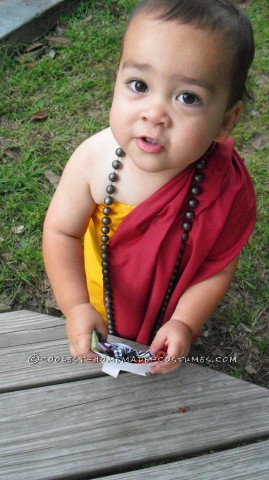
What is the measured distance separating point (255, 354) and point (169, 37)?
4.53ft

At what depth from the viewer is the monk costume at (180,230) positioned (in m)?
1.27

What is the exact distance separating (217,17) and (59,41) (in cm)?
212

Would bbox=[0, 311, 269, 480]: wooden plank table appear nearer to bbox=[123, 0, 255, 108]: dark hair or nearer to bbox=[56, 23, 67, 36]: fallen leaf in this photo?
bbox=[123, 0, 255, 108]: dark hair

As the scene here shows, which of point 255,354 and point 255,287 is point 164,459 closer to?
point 255,354

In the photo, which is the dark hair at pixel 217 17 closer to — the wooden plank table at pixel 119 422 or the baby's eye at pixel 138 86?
the baby's eye at pixel 138 86

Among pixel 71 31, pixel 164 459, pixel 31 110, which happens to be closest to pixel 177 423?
pixel 164 459

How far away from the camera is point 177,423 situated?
121 centimetres

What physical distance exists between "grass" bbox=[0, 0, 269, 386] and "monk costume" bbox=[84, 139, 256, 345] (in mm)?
682

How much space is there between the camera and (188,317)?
1.32m

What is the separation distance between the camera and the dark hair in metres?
0.98

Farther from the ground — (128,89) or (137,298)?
(128,89)

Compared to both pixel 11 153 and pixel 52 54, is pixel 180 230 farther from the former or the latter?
pixel 52 54

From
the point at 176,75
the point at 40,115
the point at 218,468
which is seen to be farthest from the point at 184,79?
the point at 40,115

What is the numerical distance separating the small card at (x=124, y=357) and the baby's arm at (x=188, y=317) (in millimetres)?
28
